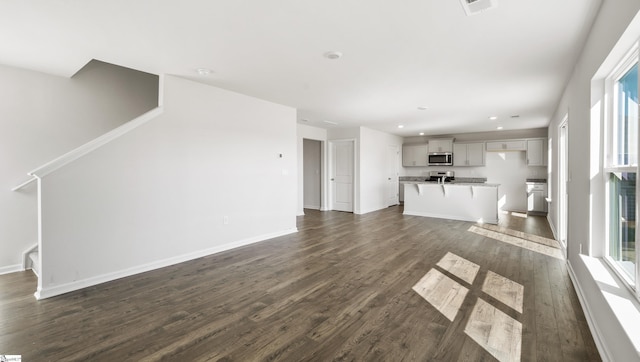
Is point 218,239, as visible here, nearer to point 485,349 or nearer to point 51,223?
point 51,223

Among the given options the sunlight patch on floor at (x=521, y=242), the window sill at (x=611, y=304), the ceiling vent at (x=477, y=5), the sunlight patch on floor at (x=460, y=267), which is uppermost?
the ceiling vent at (x=477, y=5)

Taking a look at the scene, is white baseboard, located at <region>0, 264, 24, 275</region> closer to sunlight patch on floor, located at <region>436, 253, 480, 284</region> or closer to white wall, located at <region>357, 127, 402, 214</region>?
sunlight patch on floor, located at <region>436, 253, 480, 284</region>

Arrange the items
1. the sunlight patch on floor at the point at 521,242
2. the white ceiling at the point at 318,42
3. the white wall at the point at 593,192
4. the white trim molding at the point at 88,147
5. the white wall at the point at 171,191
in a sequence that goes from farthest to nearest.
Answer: the sunlight patch on floor at the point at 521,242 → the white wall at the point at 171,191 → the white trim molding at the point at 88,147 → the white ceiling at the point at 318,42 → the white wall at the point at 593,192

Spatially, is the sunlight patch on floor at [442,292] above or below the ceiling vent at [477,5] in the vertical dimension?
below

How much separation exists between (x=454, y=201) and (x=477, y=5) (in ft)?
19.1

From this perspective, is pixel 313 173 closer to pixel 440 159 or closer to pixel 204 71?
pixel 440 159

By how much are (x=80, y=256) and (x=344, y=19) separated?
141 inches

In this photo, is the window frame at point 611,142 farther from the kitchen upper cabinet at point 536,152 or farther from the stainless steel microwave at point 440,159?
the stainless steel microwave at point 440,159

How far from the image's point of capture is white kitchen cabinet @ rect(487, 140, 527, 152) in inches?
323

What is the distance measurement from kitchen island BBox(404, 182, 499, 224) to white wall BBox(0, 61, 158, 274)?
686 cm

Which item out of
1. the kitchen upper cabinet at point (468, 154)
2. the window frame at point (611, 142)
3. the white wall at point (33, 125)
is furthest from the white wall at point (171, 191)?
the kitchen upper cabinet at point (468, 154)

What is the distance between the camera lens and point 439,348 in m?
1.98

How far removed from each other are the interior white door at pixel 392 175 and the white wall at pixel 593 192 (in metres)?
5.95

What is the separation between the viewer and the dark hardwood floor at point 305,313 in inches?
77.5
